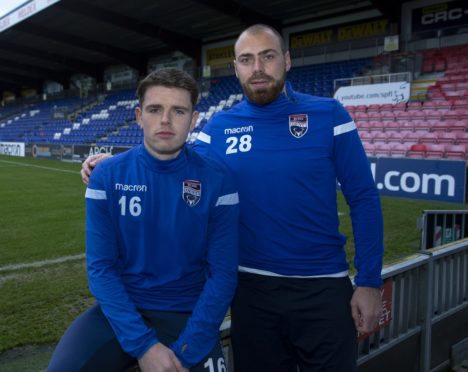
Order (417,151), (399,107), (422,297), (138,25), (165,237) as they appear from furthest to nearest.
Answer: (138,25) → (399,107) → (417,151) → (422,297) → (165,237)

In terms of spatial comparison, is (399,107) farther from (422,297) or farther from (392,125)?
(422,297)

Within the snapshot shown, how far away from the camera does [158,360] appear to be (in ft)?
5.03

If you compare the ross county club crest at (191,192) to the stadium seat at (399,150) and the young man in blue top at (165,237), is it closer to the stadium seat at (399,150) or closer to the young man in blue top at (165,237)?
the young man in blue top at (165,237)

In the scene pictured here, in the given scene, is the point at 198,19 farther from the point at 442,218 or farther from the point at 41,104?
the point at 41,104

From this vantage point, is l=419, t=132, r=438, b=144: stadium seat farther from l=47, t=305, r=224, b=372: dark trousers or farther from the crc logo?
l=47, t=305, r=224, b=372: dark trousers

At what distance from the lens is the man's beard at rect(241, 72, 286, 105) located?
6.42ft

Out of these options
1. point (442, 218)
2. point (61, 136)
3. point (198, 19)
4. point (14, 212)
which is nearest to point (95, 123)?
point (61, 136)

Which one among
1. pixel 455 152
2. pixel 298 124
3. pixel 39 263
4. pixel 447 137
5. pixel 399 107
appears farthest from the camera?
pixel 399 107

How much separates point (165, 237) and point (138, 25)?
76.4 feet

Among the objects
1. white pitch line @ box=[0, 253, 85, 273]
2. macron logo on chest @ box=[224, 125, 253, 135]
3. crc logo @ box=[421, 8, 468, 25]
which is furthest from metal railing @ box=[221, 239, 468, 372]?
crc logo @ box=[421, 8, 468, 25]

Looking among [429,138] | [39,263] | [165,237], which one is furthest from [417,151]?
[165,237]

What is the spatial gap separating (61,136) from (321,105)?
103 ft

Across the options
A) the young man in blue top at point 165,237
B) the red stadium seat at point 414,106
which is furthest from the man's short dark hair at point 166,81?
the red stadium seat at point 414,106

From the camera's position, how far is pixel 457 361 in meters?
3.29
